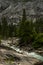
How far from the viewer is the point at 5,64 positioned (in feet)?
130

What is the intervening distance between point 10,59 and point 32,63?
179 inches

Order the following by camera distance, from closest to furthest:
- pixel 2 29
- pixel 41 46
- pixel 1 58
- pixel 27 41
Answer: pixel 1 58, pixel 41 46, pixel 27 41, pixel 2 29

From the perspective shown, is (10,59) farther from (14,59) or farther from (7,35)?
(7,35)

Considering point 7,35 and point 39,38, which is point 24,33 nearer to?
point 39,38

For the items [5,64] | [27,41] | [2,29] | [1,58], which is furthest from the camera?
[2,29]

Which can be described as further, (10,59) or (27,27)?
(27,27)

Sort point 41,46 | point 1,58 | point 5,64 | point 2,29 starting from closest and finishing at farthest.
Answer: point 5,64
point 1,58
point 41,46
point 2,29

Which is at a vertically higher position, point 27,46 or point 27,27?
point 27,27

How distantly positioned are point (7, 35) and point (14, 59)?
83071 millimetres

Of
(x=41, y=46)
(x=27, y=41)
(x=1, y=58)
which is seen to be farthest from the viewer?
(x=27, y=41)

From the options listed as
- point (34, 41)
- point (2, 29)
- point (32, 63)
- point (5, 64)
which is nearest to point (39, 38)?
point (34, 41)

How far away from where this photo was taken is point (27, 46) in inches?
3091

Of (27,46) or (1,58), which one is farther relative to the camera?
(27,46)

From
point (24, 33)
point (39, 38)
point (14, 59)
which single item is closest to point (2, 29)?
point (24, 33)
